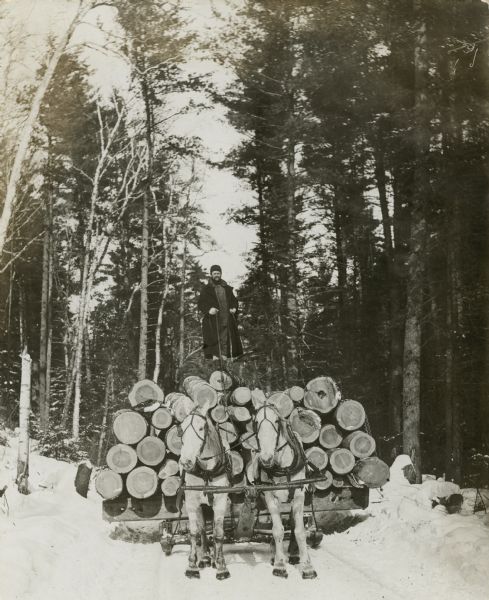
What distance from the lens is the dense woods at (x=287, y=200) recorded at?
1116cm

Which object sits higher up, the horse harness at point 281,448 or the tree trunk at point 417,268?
the tree trunk at point 417,268

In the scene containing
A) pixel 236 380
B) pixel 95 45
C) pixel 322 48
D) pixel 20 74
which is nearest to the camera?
pixel 236 380

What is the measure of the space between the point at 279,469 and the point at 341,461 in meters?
2.18

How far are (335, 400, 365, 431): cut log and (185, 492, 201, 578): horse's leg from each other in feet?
9.29

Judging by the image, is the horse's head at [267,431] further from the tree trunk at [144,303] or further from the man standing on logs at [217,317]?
the tree trunk at [144,303]

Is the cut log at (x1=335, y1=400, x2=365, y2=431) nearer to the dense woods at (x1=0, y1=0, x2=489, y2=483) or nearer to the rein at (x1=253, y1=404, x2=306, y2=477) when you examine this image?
the rein at (x1=253, y1=404, x2=306, y2=477)

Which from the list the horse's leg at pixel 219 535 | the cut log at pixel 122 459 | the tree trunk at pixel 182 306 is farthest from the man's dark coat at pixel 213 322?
the tree trunk at pixel 182 306

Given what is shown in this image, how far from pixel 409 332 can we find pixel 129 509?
6969mm

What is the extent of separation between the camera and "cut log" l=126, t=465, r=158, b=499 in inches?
313

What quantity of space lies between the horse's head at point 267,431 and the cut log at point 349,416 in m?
2.29

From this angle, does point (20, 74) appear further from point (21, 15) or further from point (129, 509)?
point (129, 509)

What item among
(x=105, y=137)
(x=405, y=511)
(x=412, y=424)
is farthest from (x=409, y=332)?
(x=105, y=137)

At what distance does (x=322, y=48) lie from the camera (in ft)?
41.8

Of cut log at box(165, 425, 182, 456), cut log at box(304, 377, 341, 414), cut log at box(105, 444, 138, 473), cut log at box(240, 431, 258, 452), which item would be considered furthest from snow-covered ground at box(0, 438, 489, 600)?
cut log at box(304, 377, 341, 414)
